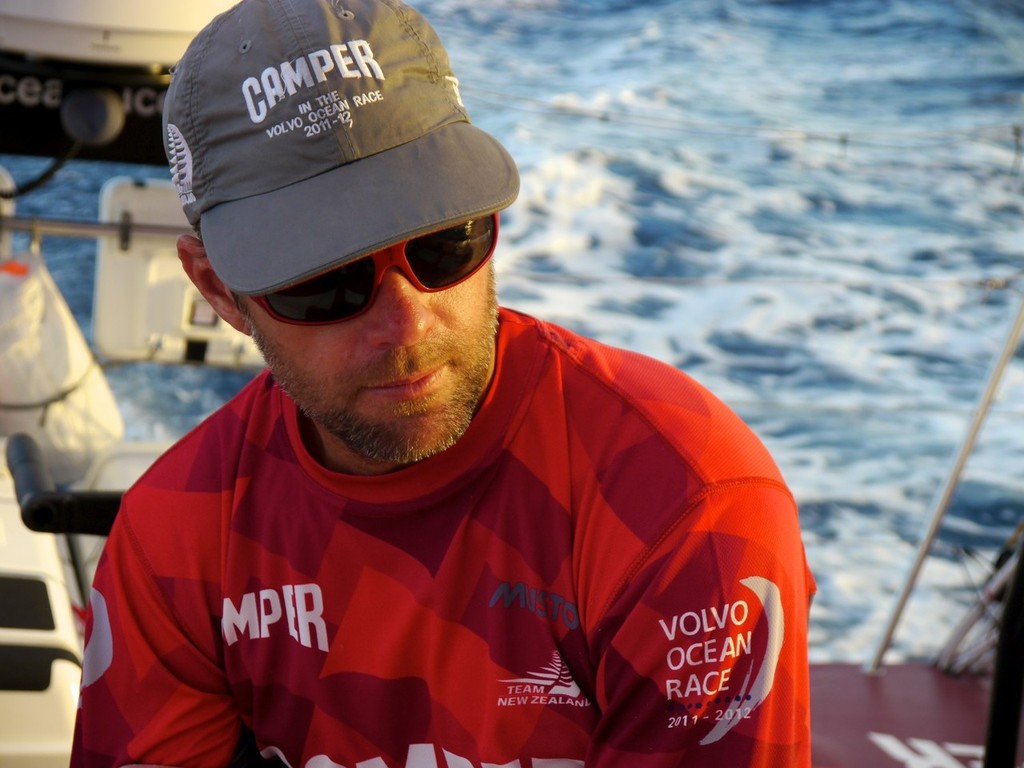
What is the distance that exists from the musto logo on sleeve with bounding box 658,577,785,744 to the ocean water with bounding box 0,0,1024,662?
286cm

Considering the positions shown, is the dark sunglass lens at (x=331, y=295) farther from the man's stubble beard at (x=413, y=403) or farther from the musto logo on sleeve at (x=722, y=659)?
the musto logo on sleeve at (x=722, y=659)

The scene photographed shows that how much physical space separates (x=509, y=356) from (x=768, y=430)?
397 centimetres

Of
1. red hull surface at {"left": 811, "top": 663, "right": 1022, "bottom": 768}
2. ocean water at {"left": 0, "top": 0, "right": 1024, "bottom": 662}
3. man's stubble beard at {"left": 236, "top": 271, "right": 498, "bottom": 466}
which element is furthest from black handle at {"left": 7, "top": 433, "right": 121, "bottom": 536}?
ocean water at {"left": 0, "top": 0, "right": 1024, "bottom": 662}

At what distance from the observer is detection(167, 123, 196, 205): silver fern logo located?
81 cm

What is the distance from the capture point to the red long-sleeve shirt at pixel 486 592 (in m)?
0.74

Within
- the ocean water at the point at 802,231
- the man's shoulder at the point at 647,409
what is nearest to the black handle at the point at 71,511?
the man's shoulder at the point at 647,409

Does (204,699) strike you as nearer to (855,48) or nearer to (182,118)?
(182,118)

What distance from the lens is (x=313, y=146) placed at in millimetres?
777

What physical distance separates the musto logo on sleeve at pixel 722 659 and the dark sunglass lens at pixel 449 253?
0.25m

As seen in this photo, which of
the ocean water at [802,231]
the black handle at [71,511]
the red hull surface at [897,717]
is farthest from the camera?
the ocean water at [802,231]

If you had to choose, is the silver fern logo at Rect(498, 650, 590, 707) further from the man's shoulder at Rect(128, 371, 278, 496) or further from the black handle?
the black handle

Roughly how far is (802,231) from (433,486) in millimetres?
5510

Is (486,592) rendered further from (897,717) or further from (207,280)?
(897,717)

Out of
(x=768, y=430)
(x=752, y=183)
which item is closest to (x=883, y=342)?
(x=768, y=430)
